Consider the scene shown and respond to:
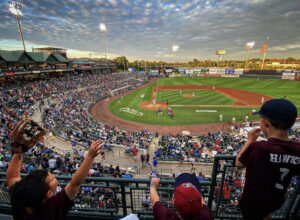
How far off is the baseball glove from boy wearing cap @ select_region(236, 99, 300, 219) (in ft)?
9.33

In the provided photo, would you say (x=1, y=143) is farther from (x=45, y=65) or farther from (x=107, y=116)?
(x=45, y=65)

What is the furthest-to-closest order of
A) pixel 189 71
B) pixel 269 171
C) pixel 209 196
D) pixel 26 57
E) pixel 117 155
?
1. pixel 189 71
2. pixel 26 57
3. pixel 117 155
4. pixel 209 196
5. pixel 269 171

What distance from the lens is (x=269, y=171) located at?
174 centimetres

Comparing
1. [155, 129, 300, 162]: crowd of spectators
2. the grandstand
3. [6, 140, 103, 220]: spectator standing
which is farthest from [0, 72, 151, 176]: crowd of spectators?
[6, 140, 103, 220]: spectator standing

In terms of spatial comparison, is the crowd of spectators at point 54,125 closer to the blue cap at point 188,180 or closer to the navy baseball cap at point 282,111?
the blue cap at point 188,180

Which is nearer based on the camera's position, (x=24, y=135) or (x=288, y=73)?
(x=24, y=135)

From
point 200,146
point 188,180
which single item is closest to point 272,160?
point 188,180

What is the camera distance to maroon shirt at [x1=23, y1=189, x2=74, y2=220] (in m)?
1.55

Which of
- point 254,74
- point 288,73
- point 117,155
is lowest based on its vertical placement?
point 117,155

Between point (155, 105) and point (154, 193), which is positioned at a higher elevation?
point (154, 193)

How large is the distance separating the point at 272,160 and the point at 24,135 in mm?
3138

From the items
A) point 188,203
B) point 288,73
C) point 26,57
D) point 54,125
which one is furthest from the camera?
point 288,73

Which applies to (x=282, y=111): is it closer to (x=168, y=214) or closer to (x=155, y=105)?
(x=168, y=214)

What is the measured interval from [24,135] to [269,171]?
3.13m
